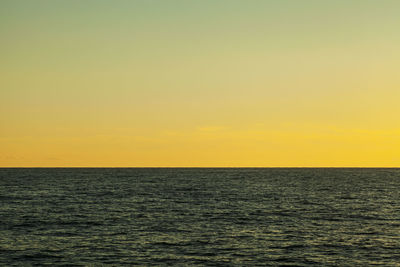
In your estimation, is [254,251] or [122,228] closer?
[254,251]

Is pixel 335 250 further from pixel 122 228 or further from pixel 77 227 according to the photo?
pixel 77 227

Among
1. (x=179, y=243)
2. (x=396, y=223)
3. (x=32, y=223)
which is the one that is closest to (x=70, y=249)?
(x=179, y=243)

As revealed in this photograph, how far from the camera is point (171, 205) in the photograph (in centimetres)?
7425

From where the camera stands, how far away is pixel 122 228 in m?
50.5

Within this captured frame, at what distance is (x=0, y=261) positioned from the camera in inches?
1373

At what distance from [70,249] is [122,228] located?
11495mm

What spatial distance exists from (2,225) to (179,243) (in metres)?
23.3

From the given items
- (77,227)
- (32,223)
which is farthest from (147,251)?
(32,223)

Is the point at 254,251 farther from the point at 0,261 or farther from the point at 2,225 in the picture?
the point at 2,225

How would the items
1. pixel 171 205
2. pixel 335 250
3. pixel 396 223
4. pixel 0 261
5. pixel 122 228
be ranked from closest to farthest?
pixel 0 261 → pixel 335 250 → pixel 122 228 → pixel 396 223 → pixel 171 205

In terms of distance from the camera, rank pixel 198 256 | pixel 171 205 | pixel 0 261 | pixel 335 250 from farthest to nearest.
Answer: pixel 171 205, pixel 335 250, pixel 198 256, pixel 0 261

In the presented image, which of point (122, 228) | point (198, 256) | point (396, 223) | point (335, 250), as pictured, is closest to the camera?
point (198, 256)

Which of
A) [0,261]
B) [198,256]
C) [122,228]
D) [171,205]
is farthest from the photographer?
[171,205]

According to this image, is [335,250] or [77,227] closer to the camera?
[335,250]
